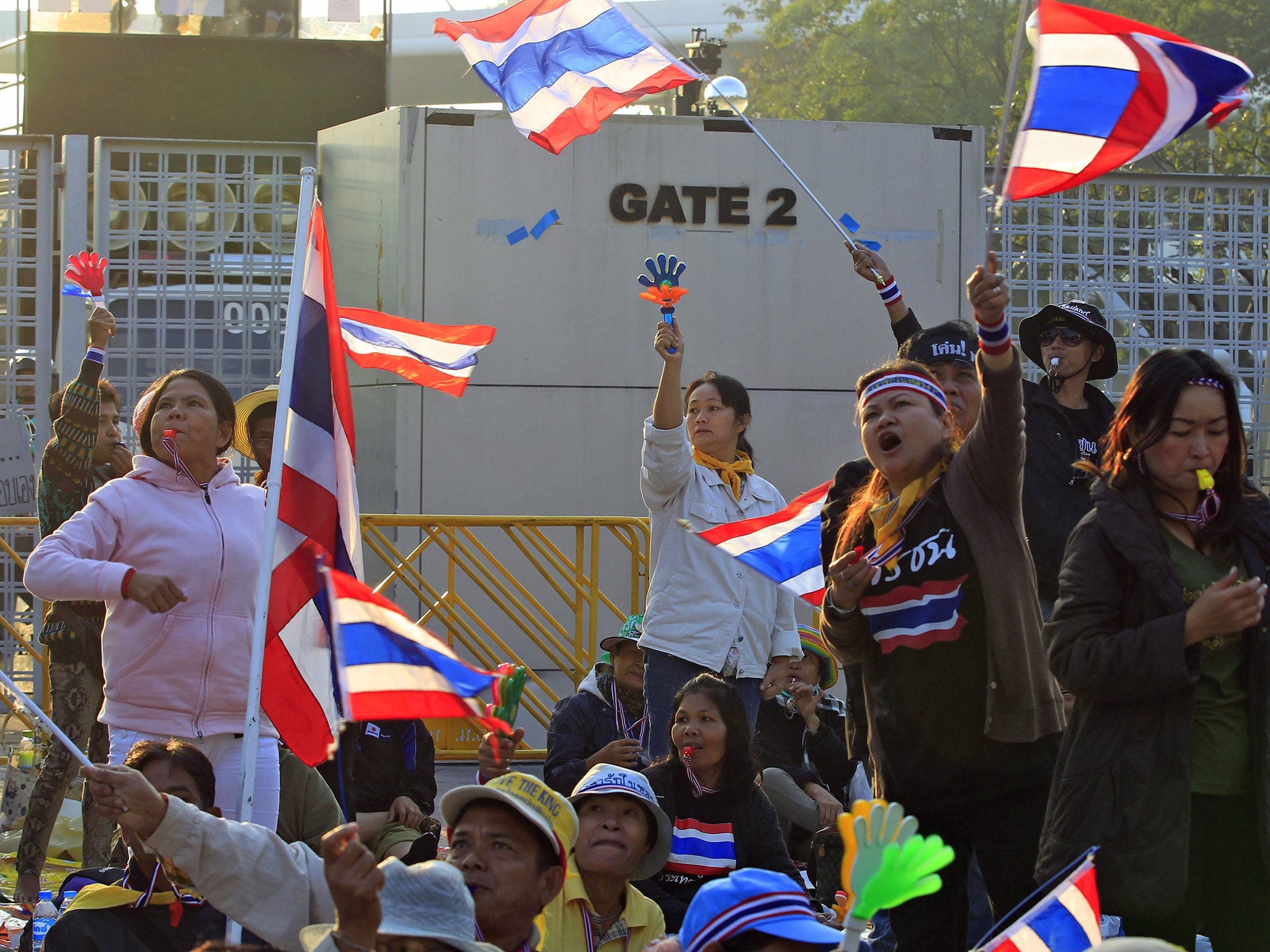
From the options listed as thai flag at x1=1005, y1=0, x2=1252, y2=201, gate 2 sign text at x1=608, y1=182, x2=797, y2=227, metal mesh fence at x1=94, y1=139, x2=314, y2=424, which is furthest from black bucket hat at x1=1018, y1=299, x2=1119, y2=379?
metal mesh fence at x1=94, y1=139, x2=314, y2=424

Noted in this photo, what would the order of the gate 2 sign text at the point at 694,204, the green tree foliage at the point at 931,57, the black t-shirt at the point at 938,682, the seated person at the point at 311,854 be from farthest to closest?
the green tree foliage at the point at 931,57, the gate 2 sign text at the point at 694,204, the black t-shirt at the point at 938,682, the seated person at the point at 311,854

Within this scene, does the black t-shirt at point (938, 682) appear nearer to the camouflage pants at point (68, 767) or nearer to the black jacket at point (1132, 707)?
the black jacket at point (1132, 707)

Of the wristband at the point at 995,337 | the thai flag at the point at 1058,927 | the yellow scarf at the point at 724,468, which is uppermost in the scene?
the wristband at the point at 995,337

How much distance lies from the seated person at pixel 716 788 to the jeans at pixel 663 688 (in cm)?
34

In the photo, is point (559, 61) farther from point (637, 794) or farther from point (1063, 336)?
point (637, 794)

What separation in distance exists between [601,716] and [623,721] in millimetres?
98

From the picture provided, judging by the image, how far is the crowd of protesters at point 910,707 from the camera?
3.01 metres

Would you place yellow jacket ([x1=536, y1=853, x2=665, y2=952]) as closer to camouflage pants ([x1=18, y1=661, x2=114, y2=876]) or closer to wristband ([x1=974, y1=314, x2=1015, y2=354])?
wristband ([x1=974, y1=314, x2=1015, y2=354])

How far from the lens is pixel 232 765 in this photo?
4094 mm

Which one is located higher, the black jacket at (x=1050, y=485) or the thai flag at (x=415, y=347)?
the thai flag at (x=415, y=347)

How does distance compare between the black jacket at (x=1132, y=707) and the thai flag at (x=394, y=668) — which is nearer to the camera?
the thai flag at (x=394, y=668)

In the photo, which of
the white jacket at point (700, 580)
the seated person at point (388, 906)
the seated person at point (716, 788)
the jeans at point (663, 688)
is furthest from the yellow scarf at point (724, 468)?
the seated person at point (388, 906)

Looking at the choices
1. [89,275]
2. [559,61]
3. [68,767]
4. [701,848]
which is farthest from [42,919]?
[559,61]

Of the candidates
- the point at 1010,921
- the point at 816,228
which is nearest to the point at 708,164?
the point at 816,228
